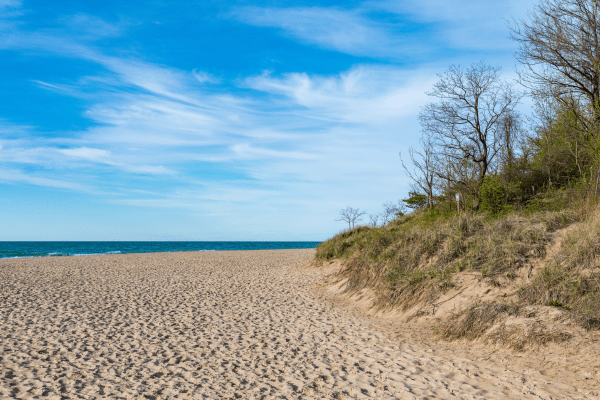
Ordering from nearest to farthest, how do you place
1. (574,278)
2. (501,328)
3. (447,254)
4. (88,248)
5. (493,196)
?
(501,328)
(574,278)
(447,254)
(493,196)
(88,248)

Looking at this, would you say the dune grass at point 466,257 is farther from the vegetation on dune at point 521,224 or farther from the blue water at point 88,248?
the blue water at point 88,248

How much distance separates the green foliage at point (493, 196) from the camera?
51.5 ft

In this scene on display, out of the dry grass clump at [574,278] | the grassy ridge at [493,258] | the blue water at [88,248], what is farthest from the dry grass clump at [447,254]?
the blue water at [88,248]

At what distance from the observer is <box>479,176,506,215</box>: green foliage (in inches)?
618

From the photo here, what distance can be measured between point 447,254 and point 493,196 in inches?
306

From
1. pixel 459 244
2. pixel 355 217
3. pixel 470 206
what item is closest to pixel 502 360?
pixel 459 244

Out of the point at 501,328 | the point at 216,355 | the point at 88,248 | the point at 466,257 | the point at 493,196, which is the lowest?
the point at 88,248

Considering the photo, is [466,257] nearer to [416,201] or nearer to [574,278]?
[574,278]

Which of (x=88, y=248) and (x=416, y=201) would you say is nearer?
(x=416, y=201)

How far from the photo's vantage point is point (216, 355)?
6.64 meters

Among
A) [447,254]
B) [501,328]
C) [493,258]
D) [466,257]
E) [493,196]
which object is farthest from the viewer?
[493,196]

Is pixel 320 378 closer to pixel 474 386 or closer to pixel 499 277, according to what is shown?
pixel 474 386

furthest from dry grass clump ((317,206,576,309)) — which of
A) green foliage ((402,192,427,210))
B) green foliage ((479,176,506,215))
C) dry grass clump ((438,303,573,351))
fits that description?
green foliage ((402,192,427,210))

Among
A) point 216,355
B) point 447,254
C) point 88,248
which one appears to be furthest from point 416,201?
point 88,248
